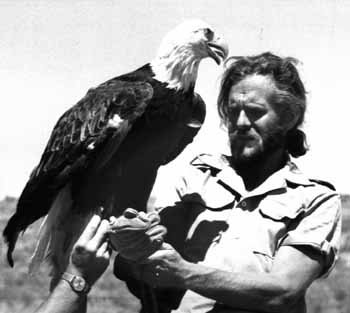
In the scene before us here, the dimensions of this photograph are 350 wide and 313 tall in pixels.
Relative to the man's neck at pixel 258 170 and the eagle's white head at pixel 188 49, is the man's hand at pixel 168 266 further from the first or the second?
the eagle's white head at pixel 188 49

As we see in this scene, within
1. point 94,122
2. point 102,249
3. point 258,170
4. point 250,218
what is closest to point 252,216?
point 250,218

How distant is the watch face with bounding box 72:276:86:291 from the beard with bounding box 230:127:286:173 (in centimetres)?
82

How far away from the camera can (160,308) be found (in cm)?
490

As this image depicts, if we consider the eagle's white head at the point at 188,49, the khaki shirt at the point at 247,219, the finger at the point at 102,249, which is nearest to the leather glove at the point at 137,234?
the finger at the point at 102,249

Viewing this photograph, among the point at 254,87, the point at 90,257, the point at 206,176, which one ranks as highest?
the point at 254,87

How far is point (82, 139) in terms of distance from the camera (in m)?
5.79

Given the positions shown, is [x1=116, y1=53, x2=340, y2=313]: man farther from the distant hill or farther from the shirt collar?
the distant hill

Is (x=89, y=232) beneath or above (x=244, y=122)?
beneath

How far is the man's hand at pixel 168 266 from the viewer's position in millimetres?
4562

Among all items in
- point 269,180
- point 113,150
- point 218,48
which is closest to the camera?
point 269,180

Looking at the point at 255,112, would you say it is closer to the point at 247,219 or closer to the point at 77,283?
the point at 247,219

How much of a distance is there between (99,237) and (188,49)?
1649mm

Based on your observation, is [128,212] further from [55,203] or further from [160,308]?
[55,203]

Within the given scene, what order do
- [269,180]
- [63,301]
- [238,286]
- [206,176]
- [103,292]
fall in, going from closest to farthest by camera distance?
[238,286], [63,301], [269,180], [206,176], [103,292]
